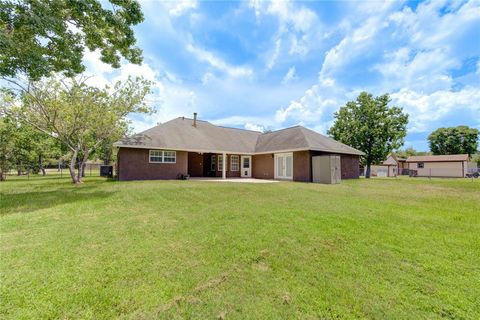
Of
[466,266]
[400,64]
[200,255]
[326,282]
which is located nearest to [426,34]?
[400,64]

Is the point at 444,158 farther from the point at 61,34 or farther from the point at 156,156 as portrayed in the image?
the point at 61,34

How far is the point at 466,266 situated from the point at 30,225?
8.82 metres

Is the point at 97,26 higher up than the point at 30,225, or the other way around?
the point at 97,26

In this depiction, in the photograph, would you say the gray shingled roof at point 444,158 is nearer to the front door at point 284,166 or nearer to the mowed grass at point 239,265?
the front door at point 284,166

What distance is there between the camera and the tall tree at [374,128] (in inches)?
1035

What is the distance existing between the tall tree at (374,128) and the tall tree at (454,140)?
38.6 m

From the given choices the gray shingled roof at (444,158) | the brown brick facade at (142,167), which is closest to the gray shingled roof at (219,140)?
the brown brick facade at (142,167)

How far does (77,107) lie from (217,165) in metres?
11.3

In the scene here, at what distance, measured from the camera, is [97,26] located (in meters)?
9.14

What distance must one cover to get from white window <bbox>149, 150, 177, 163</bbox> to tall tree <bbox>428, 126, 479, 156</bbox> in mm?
64832

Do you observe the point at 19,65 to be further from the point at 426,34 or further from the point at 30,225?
the point at 426,34

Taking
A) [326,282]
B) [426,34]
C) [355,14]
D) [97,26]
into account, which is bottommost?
[326,282]

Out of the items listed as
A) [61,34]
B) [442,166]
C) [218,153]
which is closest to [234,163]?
[218,153]

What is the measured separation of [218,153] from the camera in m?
19.4
